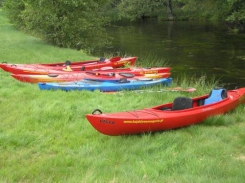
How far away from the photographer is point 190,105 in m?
5.86

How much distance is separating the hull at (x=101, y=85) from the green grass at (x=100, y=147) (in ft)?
2.73

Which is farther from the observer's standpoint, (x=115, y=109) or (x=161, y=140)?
(x=115, y=109)

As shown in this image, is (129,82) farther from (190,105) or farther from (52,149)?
(52,149)

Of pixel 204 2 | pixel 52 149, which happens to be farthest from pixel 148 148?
pixel 204 2

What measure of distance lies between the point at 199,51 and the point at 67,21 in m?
6.47

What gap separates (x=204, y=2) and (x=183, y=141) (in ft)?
71.6

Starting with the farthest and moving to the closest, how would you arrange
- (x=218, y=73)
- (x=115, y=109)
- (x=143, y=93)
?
(x=218, y=73) → (x=143, y=93) → (x=115, y=109)

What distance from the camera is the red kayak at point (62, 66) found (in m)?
9.20

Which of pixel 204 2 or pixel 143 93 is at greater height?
pixel 204 2

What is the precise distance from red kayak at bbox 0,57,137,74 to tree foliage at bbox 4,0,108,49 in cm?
377

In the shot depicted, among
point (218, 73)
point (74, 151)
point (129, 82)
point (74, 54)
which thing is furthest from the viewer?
point (74, 54)

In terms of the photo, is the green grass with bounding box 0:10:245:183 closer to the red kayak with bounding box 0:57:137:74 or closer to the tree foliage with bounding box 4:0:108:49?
the red kayak with bounding box 0:57:137:74

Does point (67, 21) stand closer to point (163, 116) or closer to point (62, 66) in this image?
point (62, 66)

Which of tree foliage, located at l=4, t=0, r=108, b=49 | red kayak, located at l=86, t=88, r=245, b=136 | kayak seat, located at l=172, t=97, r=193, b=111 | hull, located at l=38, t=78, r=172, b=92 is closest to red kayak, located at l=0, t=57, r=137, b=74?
hull, located at l=38, t=78, r=172, b=92
